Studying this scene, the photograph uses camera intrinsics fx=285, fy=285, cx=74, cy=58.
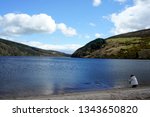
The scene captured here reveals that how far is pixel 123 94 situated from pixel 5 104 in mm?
13192

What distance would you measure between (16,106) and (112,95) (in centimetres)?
1226

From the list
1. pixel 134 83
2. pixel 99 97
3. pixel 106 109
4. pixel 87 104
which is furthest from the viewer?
pixel 134 83

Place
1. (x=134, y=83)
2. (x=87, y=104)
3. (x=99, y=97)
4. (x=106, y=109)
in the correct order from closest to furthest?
1. (x=106, y=109)
2. (x=87, y=104)
3. (x=99, y=97)
4. (x=134, y=83)

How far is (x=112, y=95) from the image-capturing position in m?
28.3

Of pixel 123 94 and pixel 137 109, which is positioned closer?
pixel 137 109

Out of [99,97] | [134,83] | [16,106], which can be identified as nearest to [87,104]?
[16,106]

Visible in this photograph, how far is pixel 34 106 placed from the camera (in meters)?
18.2

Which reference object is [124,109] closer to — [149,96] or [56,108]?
[56,108]

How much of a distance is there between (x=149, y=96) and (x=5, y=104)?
1536 cm

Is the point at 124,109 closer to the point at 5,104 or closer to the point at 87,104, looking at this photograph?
the point at 87,104

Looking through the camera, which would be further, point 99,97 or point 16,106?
point 99,97

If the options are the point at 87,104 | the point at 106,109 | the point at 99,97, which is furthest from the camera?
the point at 99,97

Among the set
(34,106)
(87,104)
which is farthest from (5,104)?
(87,104)

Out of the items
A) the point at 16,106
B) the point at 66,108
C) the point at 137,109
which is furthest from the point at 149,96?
the point at 16,106
